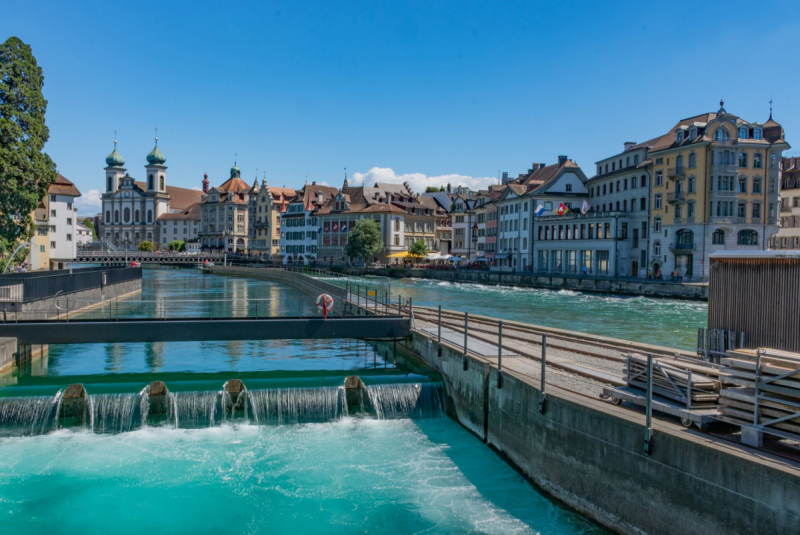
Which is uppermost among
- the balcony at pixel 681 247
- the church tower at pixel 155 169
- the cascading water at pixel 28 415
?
the church tower at pixel 155 169

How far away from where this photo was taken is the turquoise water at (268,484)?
13125mm

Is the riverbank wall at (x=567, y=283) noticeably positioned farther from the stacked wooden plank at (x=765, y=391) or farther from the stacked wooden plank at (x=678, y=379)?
the stacked wooden plank at (x=765, y=391)

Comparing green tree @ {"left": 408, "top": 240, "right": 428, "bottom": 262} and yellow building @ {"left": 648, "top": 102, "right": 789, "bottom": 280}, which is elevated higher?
yellow building @ {"left": 648, "top": 102, "right": 789, "bottom": 280}

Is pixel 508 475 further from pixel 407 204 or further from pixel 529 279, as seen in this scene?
pixel 407 204

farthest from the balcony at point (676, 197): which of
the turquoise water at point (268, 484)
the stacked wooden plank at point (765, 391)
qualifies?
the stacked wooden plank at point (765, 391)

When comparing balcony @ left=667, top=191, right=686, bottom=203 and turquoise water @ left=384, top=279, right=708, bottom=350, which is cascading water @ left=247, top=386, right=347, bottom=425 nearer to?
turquoise water @ left=384, top=279, right=708, bottom=350

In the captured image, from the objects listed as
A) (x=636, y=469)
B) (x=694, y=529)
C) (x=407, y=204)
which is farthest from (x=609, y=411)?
(x=407, y=204)

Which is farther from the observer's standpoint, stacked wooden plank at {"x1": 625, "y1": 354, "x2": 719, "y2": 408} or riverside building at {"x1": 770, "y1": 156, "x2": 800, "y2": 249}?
riverside building at {"x1": 770, "y1": 156, "x2": 800, "y2": 249}

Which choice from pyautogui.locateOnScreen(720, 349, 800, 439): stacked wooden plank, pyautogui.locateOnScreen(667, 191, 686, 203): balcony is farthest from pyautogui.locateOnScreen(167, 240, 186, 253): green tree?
pyautogui.locateOnScreen(720, 349, 800, 439): stacked wooden plank

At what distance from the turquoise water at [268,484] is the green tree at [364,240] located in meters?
88.8

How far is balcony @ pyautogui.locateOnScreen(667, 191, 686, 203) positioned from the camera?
205ft

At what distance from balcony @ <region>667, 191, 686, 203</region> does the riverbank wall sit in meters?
8.78

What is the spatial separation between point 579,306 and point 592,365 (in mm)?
34586

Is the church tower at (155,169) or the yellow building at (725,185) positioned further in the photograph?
the church tower at (155,169)
